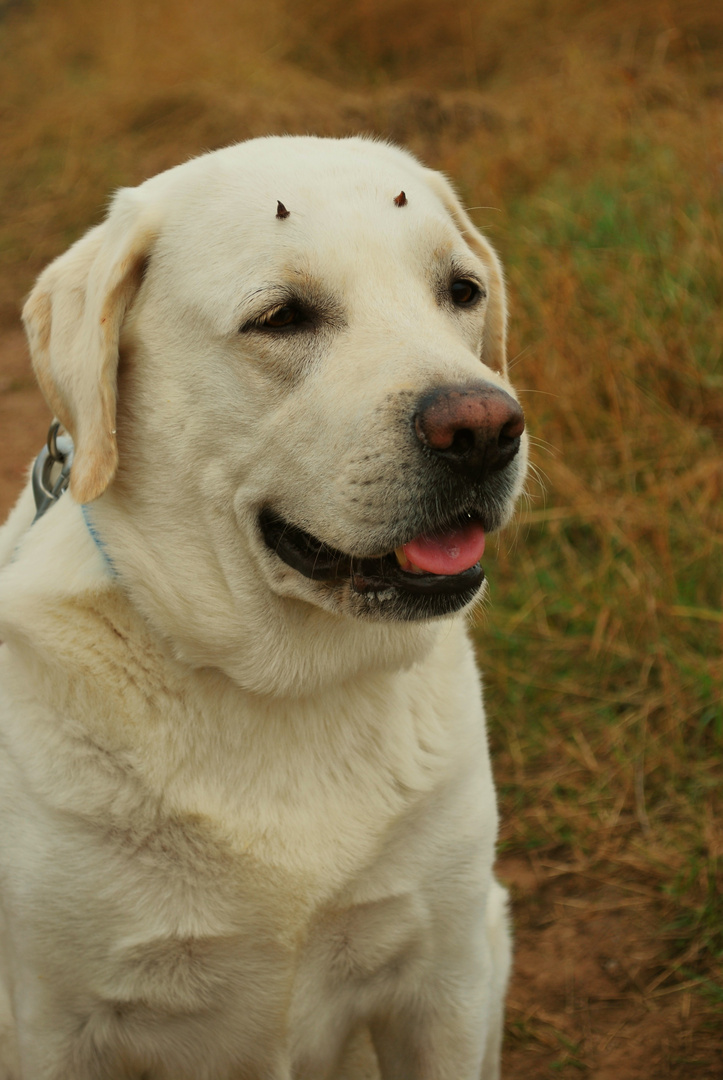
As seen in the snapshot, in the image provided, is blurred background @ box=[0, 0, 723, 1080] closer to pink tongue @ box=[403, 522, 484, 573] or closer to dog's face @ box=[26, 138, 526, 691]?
pink tongue @ box=[403, 522, 484, 573]

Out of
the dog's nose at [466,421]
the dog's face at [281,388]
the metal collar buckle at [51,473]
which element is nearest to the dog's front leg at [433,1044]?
the dog's face at [281,388]

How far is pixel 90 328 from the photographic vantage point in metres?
2.07

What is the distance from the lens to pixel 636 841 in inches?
130

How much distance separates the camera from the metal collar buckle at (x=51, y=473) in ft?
8.05

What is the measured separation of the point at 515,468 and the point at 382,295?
409 millimetres

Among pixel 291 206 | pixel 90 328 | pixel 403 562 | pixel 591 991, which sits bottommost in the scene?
pixel 591 991

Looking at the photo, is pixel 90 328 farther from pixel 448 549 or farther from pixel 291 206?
pixel 448 549

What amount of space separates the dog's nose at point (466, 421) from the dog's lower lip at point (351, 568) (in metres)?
0.24

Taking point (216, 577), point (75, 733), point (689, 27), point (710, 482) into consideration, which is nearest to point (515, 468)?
point (216, 577)

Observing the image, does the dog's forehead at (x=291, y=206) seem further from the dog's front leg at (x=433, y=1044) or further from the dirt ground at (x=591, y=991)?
the dirt ground at (x=591, y=991)

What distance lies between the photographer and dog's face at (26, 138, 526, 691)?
6.36 feet

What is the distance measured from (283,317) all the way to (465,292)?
0.45 meters

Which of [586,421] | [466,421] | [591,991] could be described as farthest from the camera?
[586,421]

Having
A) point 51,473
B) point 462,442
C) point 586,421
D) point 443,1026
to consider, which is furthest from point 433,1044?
point 586,421
